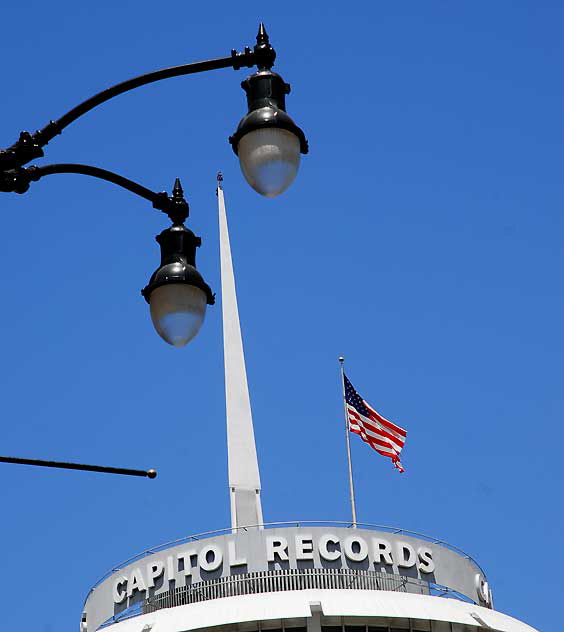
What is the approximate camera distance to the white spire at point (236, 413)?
59344mm

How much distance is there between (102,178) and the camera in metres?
12.8

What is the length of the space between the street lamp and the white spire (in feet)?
145

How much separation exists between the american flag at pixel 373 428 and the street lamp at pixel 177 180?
3736cm

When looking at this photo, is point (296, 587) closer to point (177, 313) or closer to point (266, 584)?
point (266, 584)

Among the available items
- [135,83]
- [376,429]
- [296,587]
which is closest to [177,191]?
[135,83]

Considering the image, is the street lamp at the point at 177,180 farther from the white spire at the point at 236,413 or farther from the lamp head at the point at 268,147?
the white spire at the point at 236,413

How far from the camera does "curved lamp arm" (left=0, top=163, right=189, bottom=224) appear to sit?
11.5 meters

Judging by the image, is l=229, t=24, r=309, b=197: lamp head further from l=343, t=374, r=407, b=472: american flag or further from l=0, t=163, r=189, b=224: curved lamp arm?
l=343, t=374, r=407, b=472: american flag

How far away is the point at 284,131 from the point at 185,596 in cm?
3532

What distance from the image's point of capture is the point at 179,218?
1360 cm

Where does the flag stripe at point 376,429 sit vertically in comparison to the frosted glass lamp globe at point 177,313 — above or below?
above

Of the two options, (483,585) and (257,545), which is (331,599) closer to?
(257,545)

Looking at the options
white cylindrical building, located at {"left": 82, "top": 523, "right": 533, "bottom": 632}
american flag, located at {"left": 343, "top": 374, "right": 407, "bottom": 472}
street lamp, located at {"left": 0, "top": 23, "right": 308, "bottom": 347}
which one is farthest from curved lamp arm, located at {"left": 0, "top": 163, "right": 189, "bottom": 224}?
american flag, located at {"left": 343, "top": 374, "right": 407, "bottom": 472}

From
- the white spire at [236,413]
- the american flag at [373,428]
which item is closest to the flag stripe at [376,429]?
the american flag at [373,428]
